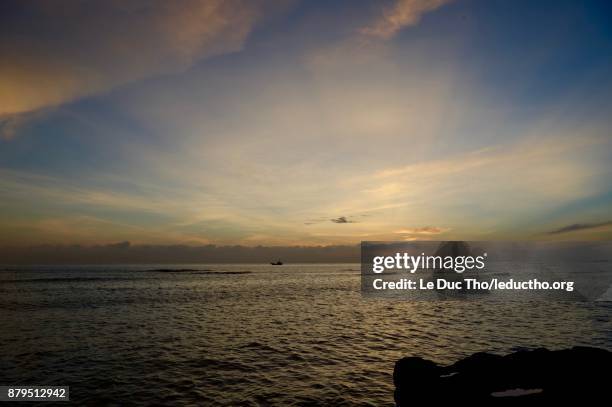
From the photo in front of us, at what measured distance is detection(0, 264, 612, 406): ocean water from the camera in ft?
53.7

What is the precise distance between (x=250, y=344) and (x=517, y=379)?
18.6 metres

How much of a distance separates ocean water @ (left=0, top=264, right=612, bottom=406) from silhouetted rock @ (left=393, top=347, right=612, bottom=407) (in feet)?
10.6

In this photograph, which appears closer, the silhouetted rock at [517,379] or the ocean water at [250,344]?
the silhouetted rock at [517,379]

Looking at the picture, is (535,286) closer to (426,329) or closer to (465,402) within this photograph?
(426,329)

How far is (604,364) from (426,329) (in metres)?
21.3

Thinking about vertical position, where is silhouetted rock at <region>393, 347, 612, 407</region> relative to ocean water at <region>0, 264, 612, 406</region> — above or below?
above

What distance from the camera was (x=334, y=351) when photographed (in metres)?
23.3

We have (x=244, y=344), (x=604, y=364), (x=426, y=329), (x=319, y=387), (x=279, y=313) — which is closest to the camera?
(x=604, y=364)

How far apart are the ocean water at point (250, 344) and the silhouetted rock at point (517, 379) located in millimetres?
3240

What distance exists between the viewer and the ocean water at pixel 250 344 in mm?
16359

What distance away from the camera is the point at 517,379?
450 inches

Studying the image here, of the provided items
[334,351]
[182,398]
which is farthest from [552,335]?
[182,398]

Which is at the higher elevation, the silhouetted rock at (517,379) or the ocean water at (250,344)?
the silhouetted rock at (517,379)

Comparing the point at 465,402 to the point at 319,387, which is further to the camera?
the point at 319,387
